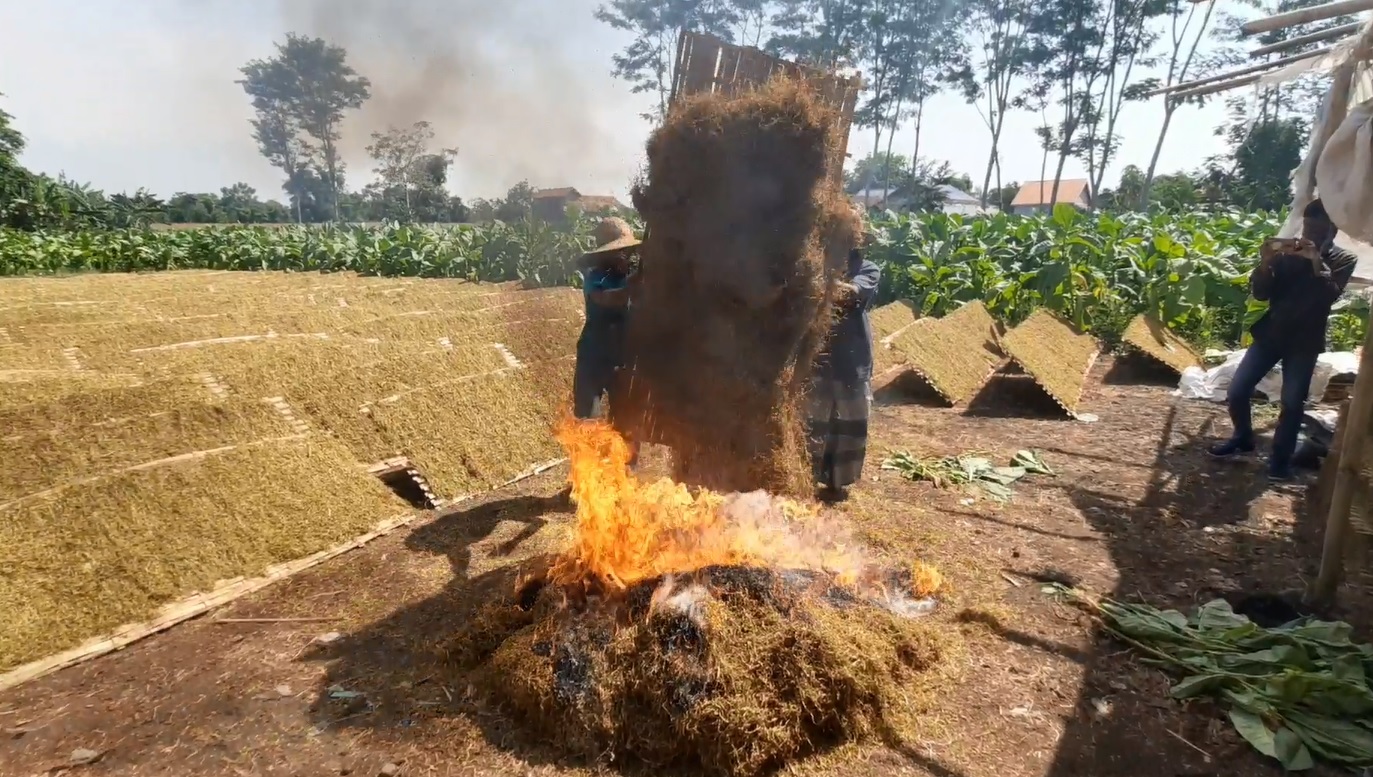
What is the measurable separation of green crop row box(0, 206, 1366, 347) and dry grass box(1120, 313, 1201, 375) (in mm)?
697

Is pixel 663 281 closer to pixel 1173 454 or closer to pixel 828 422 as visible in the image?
pixel 828 422

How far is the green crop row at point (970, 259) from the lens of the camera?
1236 centimetres

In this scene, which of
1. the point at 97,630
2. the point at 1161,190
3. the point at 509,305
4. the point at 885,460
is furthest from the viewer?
the point at 1161,190

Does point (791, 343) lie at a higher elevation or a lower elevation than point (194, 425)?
higher

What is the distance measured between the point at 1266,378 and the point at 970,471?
5.11m

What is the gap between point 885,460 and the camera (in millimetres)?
7316

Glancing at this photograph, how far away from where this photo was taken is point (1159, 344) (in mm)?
11195

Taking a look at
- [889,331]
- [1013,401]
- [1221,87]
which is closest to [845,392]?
[1221,87]

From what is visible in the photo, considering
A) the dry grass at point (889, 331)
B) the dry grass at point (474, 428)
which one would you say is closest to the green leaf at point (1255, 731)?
the dry grass at point (474, 428)

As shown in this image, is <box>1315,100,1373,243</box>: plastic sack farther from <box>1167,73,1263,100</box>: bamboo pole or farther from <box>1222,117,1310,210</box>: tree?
<box>1222,117,1310,210</box>: tree

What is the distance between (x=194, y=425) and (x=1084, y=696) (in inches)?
235

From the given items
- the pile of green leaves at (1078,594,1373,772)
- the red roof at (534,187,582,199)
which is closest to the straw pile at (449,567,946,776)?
the pile of green leaves at (1078,594,1373,772)

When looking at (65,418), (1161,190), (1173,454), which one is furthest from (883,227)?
(1161,190)

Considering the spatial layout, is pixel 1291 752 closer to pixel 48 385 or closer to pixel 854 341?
pixel 854 341
